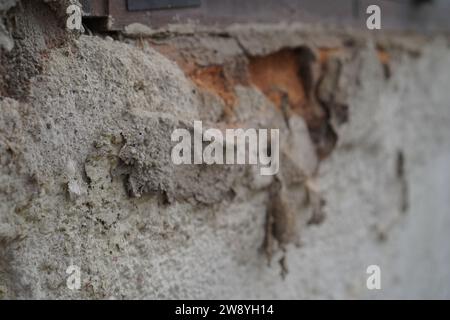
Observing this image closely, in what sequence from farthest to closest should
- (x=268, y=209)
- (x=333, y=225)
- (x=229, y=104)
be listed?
1. (x=333, y=225)
2. (x=268, y=209)
3. (x=229, y=104)

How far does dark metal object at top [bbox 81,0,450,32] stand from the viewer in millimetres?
933

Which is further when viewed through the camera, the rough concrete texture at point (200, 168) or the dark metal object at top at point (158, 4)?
the dark metal object at top at point (158, 4)

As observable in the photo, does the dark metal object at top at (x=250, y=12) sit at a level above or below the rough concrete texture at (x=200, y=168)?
above

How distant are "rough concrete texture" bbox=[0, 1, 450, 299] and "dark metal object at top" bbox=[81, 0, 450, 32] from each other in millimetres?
33

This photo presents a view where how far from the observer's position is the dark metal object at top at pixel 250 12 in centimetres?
93

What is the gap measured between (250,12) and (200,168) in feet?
1.38

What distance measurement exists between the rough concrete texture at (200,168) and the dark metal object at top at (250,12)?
3 centimetres

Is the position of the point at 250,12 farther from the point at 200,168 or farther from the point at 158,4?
the point at 200,168

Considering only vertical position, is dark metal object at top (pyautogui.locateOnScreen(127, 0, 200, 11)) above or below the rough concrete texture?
above

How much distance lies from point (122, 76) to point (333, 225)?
86cm

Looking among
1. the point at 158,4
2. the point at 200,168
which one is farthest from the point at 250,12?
the point at 200,168

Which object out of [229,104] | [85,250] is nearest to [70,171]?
[85,250]

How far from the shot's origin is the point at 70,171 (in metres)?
0.86
